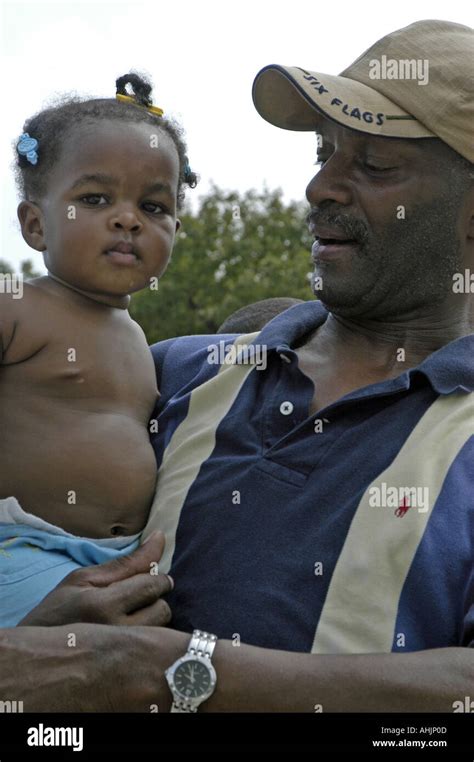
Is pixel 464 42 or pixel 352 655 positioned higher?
pixel 464 42

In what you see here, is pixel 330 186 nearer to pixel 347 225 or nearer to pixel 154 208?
pixel 347 225

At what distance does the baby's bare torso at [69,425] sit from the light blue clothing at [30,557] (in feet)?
0.15

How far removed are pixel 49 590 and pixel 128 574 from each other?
8.3 inches

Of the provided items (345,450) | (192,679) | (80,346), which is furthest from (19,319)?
(192,679)

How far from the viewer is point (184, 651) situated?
8.67 ft

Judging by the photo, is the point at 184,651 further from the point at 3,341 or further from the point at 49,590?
the point at 3,341

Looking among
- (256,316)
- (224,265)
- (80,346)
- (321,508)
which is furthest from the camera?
(224,265)

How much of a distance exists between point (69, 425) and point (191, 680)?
2.63ft

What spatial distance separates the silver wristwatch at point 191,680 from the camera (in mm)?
2596

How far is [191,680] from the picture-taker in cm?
260

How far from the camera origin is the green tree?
22312 mm

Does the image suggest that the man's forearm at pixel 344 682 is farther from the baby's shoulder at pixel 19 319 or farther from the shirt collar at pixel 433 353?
the baby's shoulder at pixel 19 319

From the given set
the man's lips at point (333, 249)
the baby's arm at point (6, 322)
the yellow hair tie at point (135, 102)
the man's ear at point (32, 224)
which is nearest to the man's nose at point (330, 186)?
the man's lips at point (333, 249)

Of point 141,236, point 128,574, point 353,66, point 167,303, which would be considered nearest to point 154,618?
point 128,574
